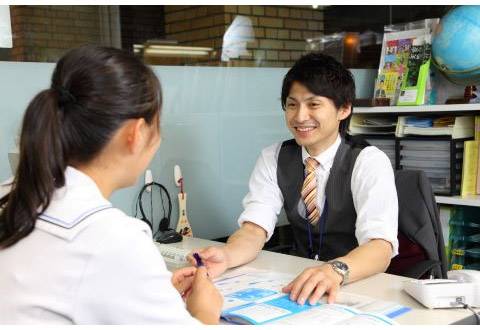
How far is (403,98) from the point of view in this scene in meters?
2.69

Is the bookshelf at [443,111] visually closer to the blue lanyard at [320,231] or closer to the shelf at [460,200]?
the shelf at [460,200]

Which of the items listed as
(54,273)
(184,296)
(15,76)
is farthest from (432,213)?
(15,76)

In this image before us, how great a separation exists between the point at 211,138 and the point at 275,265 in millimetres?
894

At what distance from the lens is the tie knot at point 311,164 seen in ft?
6.15

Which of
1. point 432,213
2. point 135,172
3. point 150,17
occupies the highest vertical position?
point 150,17

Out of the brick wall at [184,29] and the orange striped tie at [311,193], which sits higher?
the brick wall at [184,29]

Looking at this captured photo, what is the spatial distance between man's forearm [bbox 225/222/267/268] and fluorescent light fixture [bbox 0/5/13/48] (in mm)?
980

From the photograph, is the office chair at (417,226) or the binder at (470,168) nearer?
the office chair at (417,226)

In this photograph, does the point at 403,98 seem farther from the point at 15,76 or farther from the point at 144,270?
the point at 144,270

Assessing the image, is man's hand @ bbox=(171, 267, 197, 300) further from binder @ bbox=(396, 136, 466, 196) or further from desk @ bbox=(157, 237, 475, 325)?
binder @ bbox=(396, 136, 466, 196)

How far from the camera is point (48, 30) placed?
1.95 m

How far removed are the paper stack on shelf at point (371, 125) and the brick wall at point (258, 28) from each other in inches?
18.0

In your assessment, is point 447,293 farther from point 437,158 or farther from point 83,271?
point 437,158

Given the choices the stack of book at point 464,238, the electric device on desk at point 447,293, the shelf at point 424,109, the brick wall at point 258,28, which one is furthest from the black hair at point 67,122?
the stack of book at point 464,238
